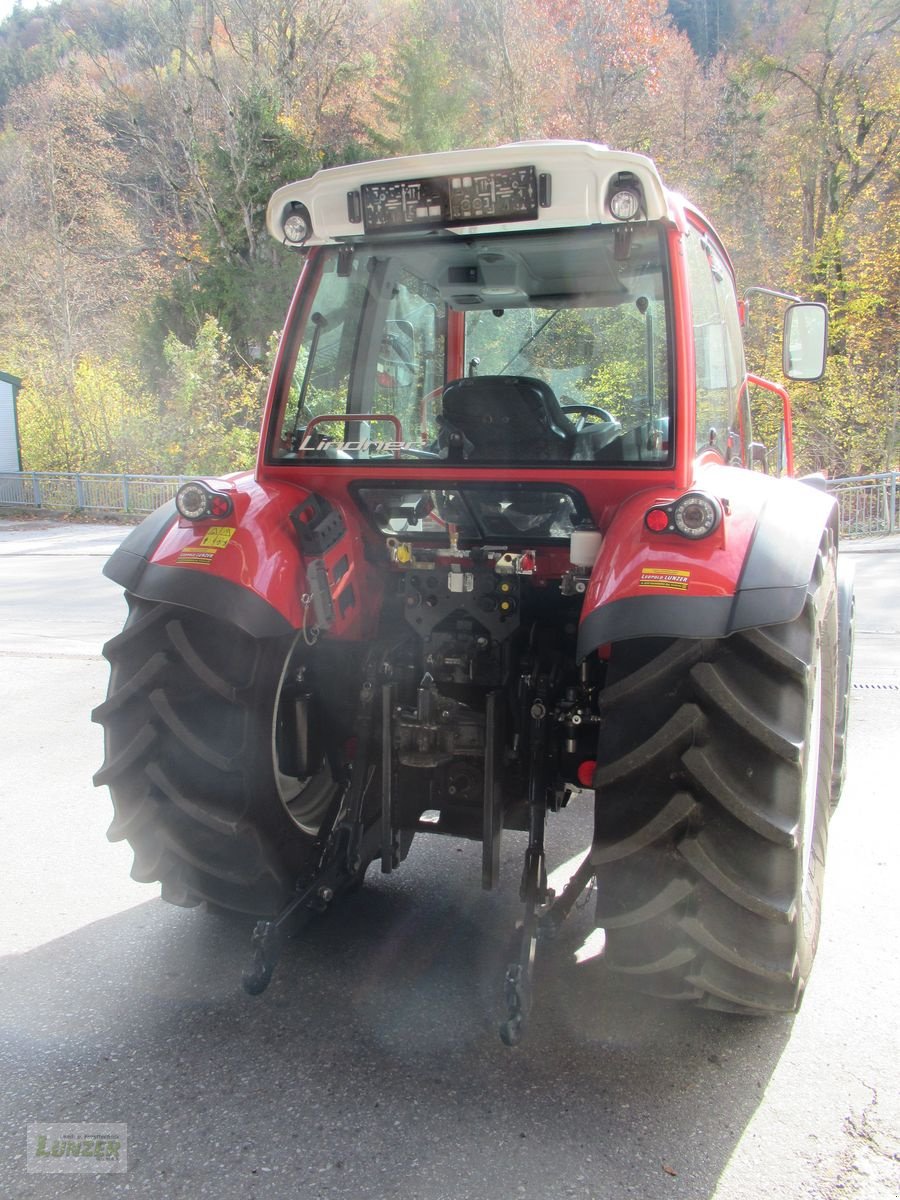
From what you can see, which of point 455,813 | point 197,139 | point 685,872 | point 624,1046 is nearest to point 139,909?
point 455,813

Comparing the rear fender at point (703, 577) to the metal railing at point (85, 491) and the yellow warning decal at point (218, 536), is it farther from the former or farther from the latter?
the metal railing at point (85, 491)

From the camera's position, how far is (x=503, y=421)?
111 inches

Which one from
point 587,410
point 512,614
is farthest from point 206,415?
point 512,614

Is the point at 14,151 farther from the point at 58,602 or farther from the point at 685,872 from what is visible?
the point at 685,872

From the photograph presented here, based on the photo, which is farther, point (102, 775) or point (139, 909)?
point (139, 909)

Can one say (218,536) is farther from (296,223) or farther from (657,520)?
(657,520)

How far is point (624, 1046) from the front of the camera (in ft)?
8.33

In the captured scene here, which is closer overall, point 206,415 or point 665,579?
point 665,579

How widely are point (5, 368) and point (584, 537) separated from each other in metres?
25.9

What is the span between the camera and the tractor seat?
2.83 meters

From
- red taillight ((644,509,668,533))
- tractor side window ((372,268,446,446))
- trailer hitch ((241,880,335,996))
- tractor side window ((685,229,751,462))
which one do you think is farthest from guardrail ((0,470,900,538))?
red taillight ((644,509,668,533))

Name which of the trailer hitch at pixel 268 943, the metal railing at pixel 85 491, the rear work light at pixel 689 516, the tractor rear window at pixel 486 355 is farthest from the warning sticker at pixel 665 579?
the metal railing at pixel 85 491

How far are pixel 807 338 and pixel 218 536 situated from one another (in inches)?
110

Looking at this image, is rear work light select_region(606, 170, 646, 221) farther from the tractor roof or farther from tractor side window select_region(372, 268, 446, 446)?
tractor side window select_region(372, 268, 446, 446)
